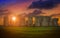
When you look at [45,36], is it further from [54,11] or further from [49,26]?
[54,11]

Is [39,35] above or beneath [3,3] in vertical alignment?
beneath

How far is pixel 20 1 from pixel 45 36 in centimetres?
67

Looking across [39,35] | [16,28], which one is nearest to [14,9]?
[16,28]

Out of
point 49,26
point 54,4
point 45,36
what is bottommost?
point 45,36

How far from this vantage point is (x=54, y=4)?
7.55 feet

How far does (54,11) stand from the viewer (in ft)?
7.53

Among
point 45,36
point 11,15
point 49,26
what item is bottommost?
point 45,36

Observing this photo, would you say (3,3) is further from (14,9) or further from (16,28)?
(16,28)

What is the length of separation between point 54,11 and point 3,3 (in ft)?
2.63

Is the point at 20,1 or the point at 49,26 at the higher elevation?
the point at 20,1

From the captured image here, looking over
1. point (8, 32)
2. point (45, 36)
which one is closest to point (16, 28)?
point (8, 32)

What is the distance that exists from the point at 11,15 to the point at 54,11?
2.19 feet

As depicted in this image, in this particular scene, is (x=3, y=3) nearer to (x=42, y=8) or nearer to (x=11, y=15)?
(x=11, y=15)

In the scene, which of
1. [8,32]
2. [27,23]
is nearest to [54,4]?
[27,23]
